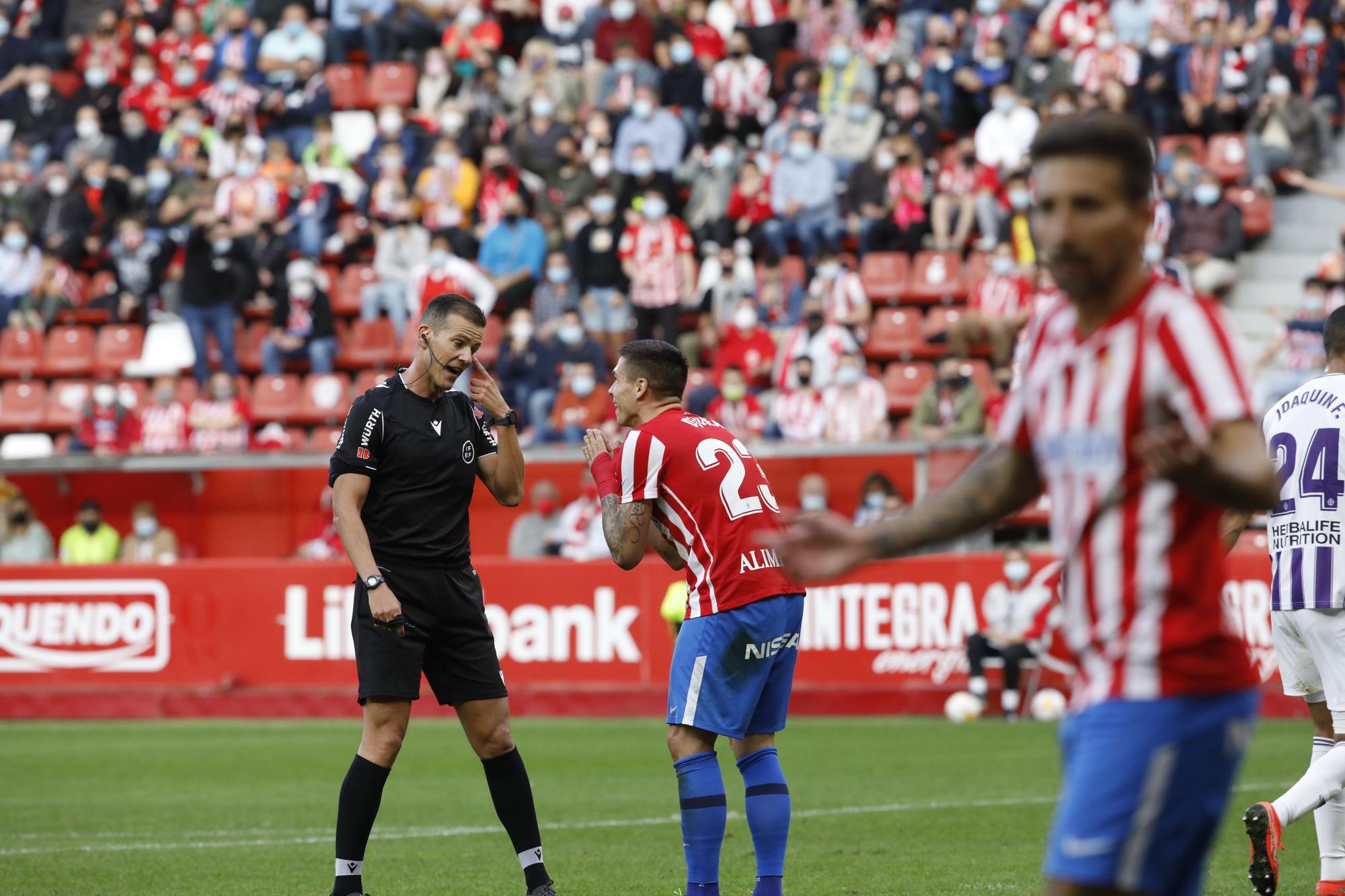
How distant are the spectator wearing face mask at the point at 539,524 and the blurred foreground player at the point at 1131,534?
56.0ft

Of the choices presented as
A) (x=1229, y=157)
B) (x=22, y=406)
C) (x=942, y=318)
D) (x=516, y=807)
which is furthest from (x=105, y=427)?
(x=516, y=807)

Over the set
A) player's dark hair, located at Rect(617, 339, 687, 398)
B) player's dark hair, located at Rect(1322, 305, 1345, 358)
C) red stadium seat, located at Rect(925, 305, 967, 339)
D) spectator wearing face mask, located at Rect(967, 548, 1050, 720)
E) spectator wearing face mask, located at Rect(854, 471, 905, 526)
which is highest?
red stadium seat, located at Rect(925, 305, 967, 339)

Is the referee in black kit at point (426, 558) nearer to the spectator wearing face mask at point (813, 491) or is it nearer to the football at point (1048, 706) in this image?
the football at point (1048, 706)

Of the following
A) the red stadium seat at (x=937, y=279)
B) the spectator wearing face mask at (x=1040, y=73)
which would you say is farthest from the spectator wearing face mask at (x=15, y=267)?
the spectator wearing face mask at (x=1040, y=73)

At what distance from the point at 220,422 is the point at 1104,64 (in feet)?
42.4

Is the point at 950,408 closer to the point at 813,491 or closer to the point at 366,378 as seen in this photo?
the point at 813,491

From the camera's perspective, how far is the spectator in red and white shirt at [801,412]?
20922mm

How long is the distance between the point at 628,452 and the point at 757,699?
1.15 metres

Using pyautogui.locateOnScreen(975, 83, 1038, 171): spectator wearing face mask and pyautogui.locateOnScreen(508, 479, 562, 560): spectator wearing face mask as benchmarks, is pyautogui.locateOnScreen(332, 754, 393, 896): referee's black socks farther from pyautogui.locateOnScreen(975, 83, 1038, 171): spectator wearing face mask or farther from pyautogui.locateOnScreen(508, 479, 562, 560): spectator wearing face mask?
pyautogui.locateOnScreen(975, 83, 1038, 171): spectator wearing face mask

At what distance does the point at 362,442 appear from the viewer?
7297 mm

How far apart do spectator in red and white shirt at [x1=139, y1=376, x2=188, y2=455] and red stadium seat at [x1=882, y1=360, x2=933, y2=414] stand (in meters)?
9.63

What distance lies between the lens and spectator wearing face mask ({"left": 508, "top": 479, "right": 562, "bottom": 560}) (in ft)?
67.8

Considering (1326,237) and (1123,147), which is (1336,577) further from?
(1326,237)

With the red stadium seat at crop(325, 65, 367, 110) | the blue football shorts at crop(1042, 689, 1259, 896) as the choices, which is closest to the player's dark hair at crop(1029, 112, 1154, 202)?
the blue football shorts at crop(1042, 689, 1259, 896)
